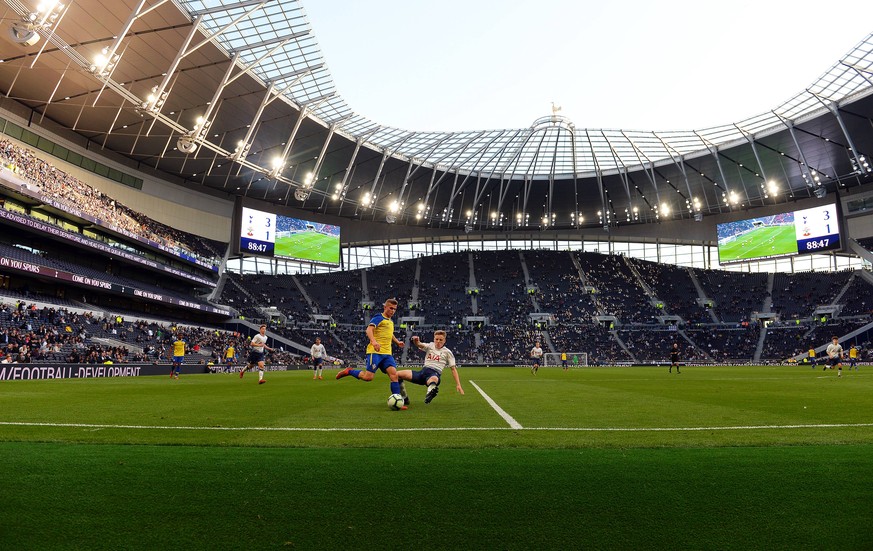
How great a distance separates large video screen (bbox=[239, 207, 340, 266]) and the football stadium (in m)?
0.35

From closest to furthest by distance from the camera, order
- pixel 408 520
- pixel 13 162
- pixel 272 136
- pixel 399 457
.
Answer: pixel 408 520 → pixel 399 457 → pixel 13 162 → pixel 272 136

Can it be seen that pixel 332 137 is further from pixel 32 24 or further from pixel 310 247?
pixel 32 24

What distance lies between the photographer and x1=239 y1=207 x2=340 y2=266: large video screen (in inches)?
2494

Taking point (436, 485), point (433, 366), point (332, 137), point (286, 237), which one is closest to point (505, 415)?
point (433, 366)

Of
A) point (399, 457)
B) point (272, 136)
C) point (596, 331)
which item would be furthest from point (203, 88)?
point (596, 331)

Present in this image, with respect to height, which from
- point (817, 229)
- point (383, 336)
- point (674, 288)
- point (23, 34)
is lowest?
point (383, 336)

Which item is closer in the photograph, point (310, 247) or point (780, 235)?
point (780, 235)

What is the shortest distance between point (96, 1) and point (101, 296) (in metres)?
24.0

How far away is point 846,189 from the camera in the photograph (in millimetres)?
66062

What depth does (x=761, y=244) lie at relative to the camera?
6875cm

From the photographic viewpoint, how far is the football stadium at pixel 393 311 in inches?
139

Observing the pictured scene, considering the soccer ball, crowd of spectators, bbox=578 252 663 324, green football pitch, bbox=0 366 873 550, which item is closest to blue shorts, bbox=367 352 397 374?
the soccer ball

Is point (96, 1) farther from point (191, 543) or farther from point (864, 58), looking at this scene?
point (864, 58)

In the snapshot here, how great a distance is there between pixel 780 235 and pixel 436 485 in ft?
253
